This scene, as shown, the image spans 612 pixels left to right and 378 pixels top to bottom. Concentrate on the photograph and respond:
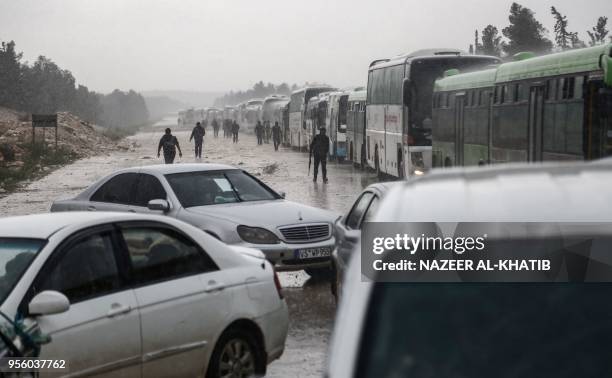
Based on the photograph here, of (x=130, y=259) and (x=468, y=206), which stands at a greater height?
(x=468, y=206)

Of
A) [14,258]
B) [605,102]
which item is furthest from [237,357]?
[605,102]

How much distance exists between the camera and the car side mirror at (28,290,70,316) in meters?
5.73

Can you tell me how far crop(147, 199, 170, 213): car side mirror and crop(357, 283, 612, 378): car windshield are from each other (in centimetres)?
955

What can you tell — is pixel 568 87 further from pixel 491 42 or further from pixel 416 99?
pixel 491 42

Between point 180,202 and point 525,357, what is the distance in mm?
10035

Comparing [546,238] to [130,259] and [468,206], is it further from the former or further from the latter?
[130,259]

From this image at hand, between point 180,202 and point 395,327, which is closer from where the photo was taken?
point 395,327

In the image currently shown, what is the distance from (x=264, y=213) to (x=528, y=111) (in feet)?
23.4

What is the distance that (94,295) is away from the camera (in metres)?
6.29

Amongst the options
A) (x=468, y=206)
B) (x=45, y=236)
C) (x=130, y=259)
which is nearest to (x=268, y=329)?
(x=130, y=259)

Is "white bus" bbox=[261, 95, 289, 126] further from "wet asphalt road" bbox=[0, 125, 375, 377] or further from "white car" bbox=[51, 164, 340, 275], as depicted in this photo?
"white car" bbox=[51, 164, 340, 275]

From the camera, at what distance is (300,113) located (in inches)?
2409

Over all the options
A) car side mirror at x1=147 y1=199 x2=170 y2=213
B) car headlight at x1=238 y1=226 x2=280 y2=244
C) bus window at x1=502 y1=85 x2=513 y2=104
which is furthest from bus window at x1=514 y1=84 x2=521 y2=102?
car side mirror at x1=147 y1=199 x2=170 y2=213

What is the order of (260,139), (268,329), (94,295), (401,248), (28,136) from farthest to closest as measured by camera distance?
(260,139), (28,136), (268,329), (94,295), (401,248)
